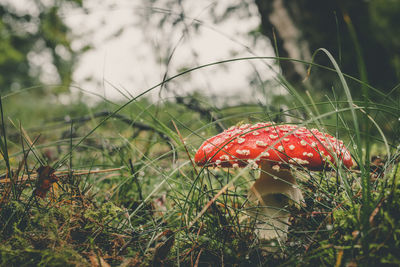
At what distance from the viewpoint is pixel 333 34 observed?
423 centimetres

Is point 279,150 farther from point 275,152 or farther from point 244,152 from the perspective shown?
point 244,152

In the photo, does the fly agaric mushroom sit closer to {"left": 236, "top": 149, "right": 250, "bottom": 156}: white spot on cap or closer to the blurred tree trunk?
{"left": 236, "top": 149, "right": 250, "bottom": 156}: white spot on cap

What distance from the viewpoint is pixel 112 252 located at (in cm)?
79

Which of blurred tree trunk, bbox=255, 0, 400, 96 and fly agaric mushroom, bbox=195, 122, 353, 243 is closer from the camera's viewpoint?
fly agaric mushroom, bbox=195, 122, 353, 243

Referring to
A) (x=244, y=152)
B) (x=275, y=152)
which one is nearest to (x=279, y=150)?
(x=275, y=152)

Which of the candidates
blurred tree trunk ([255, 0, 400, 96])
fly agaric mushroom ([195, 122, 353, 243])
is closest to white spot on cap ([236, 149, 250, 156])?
fly agaric mushroom ([195, 122, 353, 243])

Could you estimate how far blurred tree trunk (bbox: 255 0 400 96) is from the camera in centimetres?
338

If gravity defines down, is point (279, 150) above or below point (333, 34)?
below

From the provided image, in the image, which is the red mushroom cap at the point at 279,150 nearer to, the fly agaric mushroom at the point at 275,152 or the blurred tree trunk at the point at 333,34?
the fly agaric mushroom at the point at 275,152

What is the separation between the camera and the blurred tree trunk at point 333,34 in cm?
338

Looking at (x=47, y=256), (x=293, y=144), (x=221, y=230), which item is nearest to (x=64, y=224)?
(x=47, y=256)

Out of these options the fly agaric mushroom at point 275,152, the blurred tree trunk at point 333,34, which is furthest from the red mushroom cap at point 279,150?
the blurred tree trunk at point 333,34

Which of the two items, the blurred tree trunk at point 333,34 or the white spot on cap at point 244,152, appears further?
the blurred tree trunk at point 333,34

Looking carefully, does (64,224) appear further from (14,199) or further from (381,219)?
(381,219)
